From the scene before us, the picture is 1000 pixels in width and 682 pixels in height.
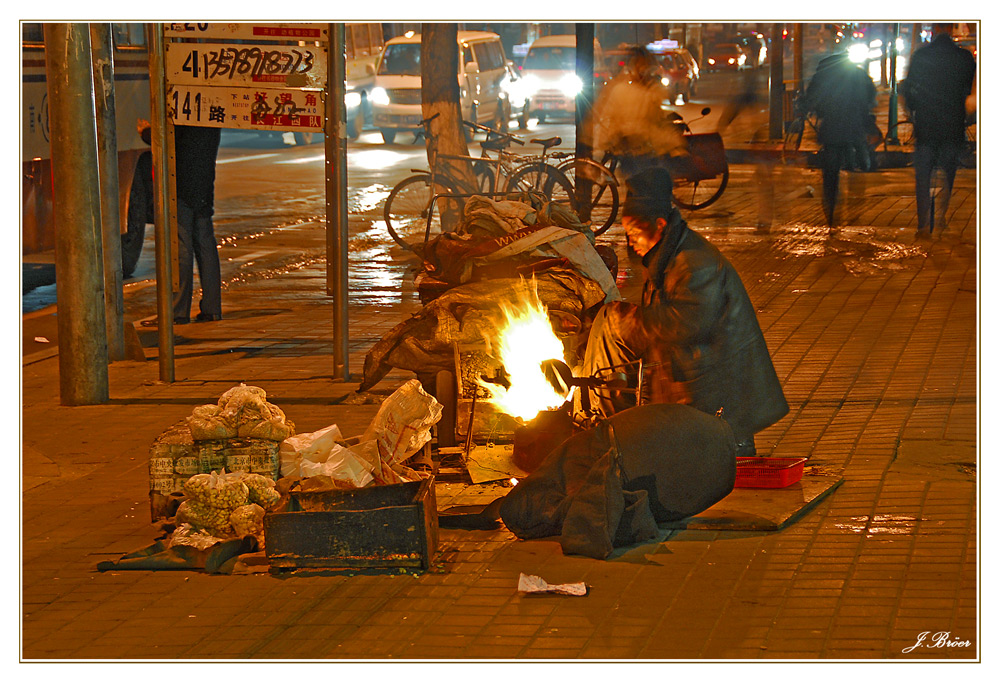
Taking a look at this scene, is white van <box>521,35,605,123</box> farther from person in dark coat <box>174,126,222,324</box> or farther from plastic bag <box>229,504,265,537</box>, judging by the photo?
plastic bag <box>229,504,265,537</box>

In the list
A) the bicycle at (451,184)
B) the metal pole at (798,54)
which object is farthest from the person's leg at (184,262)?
the metal pole at (798,54)

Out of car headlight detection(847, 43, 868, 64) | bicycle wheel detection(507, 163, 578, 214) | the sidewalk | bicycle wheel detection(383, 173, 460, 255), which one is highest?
car headlight detection(847, 43, 868, 64)

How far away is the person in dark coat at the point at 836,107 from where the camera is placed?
526 inches

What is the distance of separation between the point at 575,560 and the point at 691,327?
4.52 ft

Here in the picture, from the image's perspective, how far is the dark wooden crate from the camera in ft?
15.8

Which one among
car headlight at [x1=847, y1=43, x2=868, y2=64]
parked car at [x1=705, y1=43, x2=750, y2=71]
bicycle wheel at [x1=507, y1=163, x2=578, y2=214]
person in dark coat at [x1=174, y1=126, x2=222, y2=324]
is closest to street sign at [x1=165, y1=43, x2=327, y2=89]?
person in dark coat at [x1=174, y1=126, x2=222, y2=324]

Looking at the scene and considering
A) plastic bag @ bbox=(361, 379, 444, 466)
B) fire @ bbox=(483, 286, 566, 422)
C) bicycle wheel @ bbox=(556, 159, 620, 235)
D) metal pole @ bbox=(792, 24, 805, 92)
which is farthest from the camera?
metal pole @ bbox=(792, 24, 805, 92)

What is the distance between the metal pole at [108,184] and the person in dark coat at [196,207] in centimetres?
99

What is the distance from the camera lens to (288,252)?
1384cm

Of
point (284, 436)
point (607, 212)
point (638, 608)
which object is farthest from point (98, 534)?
point (607, 212)

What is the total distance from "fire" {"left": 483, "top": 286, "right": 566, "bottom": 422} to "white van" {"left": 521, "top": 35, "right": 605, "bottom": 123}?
23.8 metres

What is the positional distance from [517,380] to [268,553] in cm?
188

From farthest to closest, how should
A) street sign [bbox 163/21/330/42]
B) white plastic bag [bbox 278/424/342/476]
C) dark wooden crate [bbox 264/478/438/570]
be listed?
1. street sign [bbox 163/21/330/42]
2. white plastic bag [bbox 278/424/342/476]
3. dark wooden crate [bbox 264/478/438/570]

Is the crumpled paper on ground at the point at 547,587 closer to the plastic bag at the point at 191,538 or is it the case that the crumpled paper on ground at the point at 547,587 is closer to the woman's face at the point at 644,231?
the plastic bag at the point at 191,538
